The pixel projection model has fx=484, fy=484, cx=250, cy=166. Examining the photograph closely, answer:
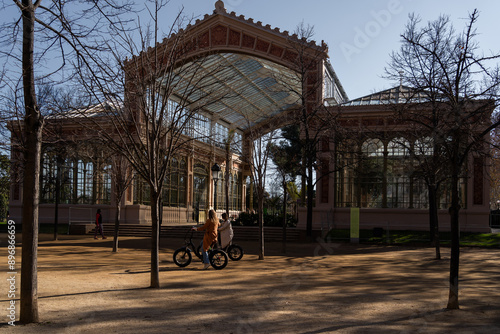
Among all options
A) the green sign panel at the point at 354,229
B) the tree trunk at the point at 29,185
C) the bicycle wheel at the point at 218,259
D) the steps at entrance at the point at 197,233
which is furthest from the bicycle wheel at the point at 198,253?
the steps at entrance at the point at 197,233

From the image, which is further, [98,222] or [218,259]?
[98,222]

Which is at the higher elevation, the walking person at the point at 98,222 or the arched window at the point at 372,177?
the arched window at the point at 372,177

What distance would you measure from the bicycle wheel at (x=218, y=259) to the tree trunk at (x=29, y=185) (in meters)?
7.05

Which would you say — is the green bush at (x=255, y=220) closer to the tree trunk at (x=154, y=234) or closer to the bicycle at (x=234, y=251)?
the bicycle at (x=234, y=251)

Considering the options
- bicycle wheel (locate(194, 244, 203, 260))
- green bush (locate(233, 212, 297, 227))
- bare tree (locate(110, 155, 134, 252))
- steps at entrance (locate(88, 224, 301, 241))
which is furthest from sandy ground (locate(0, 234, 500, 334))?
green bush (locate(233, 212, 297, 227))

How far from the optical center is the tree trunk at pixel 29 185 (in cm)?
697

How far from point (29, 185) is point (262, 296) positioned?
5.07 meters

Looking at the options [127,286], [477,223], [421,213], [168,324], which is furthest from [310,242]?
[168,324]

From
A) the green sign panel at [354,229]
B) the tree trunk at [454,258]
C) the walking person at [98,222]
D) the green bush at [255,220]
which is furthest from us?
the green bush at [255,220]

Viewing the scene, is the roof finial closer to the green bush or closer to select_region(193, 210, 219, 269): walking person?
the green bush

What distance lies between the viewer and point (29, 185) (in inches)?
278

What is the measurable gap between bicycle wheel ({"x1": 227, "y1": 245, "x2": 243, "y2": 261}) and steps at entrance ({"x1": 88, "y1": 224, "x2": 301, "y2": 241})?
8.91 m

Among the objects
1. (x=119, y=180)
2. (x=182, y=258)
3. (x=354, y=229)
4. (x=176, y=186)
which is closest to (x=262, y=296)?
(x=182, y=258)

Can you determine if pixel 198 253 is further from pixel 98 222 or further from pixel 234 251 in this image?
pixel 98 222
